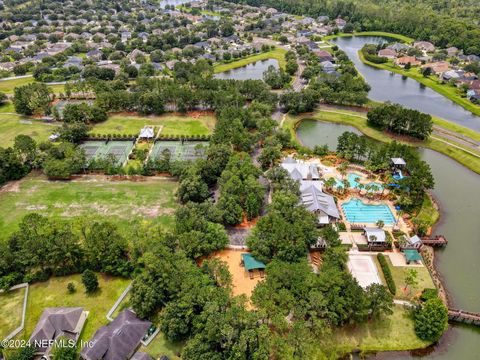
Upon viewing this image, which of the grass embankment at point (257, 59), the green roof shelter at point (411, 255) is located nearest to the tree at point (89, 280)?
the green roof shelter at point (411, 255)

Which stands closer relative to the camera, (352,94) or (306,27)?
(352,94)

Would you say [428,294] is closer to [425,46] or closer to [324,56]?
[324,56]

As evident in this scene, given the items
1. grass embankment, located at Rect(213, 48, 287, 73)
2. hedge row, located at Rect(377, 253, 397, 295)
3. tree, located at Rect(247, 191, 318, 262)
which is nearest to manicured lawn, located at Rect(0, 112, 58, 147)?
tree, located at Rect(247, 191, 318, 262)

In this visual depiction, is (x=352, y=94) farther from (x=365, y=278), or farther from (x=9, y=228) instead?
(x=9, y=228)

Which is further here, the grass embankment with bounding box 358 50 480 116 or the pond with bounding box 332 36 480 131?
the grass embankment with bounding box 358 50 480 116

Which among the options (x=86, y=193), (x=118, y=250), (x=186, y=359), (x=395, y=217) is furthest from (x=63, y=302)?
(x=395, y=217)

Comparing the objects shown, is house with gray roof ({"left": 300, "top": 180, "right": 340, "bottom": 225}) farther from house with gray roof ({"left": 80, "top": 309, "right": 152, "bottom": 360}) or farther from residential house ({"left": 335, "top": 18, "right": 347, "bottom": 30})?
residential house ({"left": 335, "top": 18, "right": 347, "bottom": 30})

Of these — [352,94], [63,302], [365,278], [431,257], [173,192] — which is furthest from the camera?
[352,94]
